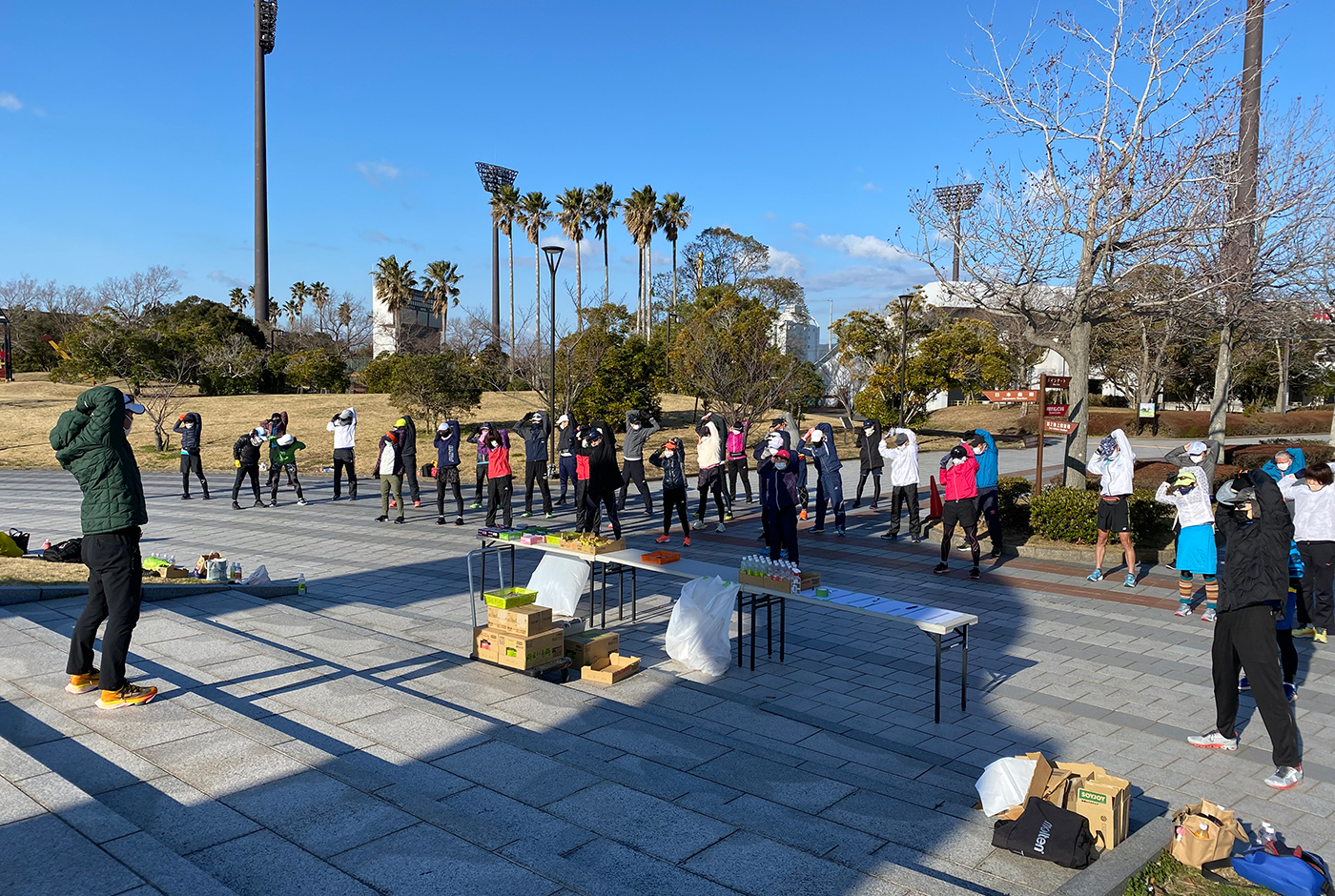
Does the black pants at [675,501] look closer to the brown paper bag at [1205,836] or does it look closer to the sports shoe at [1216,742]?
the sports shoe at [1216,742]

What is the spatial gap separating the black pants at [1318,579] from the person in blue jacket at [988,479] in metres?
3.77

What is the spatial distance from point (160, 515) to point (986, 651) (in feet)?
49.6

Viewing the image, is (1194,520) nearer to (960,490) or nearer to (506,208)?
(960,490)

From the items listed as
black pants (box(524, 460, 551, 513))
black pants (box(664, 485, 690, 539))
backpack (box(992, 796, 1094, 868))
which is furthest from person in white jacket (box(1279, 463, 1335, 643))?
black pants (box(524, 460, 551, 513))

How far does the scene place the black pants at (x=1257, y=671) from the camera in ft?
17.2

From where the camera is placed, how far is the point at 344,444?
17844 mm

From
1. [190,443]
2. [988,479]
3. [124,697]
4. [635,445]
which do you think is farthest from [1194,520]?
[190,443]

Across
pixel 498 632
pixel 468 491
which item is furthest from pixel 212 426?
pixel 498 632

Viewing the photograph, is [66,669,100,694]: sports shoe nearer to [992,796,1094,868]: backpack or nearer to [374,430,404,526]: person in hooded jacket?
[992,796,1094,868]: backpack

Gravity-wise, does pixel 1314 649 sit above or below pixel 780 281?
below

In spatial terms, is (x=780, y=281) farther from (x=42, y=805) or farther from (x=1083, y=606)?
(x=42, y=805)

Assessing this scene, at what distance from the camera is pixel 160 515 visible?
1659 cm

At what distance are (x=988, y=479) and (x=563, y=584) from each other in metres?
6.46

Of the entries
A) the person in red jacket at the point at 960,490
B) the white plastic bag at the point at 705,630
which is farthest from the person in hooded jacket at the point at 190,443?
the person in red jacket at the point at 960,490
